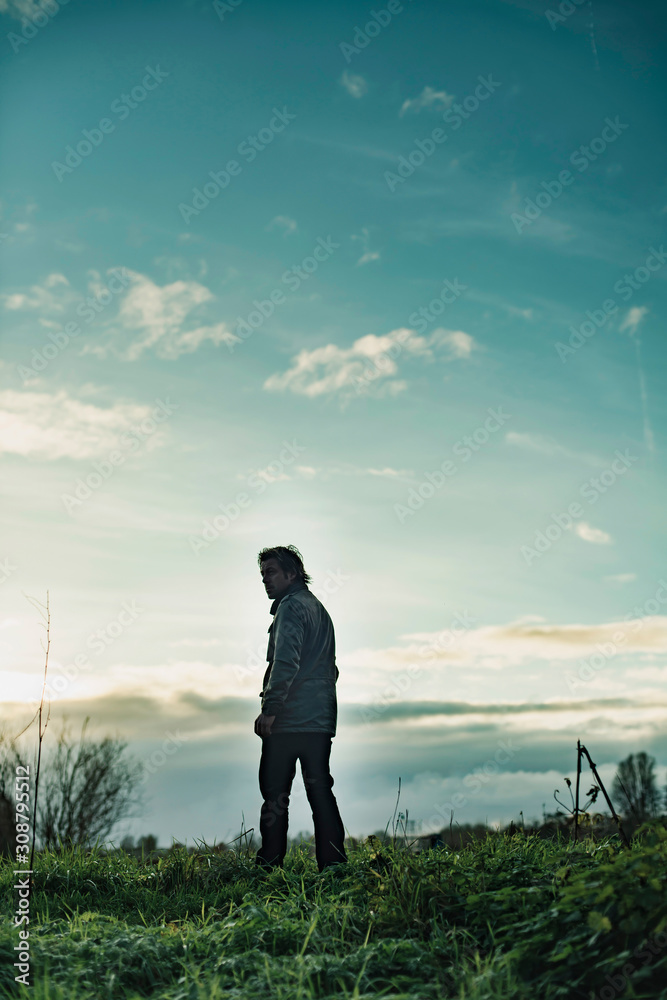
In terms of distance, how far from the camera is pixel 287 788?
6.34 m

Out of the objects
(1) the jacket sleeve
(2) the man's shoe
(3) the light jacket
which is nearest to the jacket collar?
(3) the light jacket

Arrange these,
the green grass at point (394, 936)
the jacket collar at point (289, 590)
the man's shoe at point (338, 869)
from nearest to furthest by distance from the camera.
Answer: the green grass at point (394, 936), the man's shoe at point (338, 869), the jacket collar at point (289, 590)

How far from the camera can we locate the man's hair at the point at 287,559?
275 inches

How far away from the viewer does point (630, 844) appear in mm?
6512

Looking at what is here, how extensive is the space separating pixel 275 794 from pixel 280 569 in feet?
6.06

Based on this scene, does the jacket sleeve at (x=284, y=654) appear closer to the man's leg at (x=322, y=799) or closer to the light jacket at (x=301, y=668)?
the light jacket at (x=301, y=668)

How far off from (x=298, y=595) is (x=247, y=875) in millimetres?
2222

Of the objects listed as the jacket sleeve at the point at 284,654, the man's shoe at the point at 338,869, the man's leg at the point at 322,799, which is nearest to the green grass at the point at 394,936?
the man's shoe at the point at 338,869

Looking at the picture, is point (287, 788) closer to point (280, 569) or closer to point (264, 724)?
point (264, 724)

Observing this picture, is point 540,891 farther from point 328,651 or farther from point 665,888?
point 328,651

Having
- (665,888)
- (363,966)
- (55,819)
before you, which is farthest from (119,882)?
(55,819)

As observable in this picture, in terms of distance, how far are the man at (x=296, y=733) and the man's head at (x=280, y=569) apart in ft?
1.01

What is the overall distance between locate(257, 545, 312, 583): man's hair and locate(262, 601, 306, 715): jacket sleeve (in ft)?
1.39

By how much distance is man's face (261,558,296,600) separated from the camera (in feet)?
22.7
